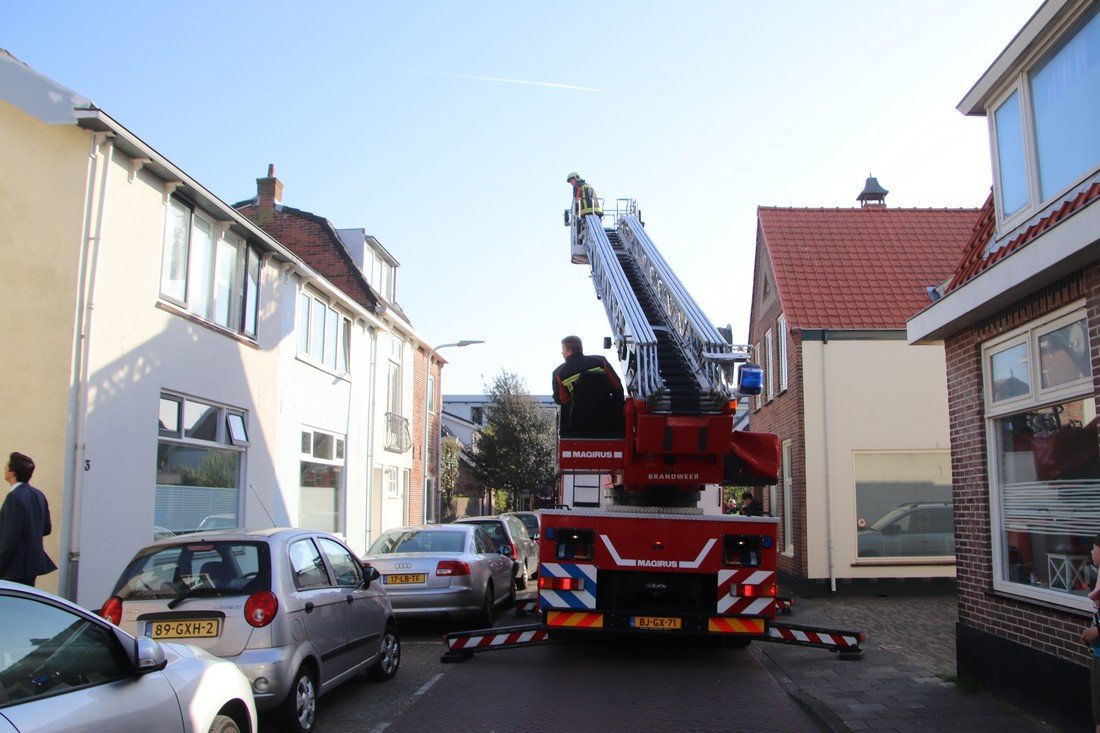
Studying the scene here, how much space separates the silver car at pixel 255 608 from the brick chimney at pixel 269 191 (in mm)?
17372

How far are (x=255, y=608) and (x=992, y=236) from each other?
277 inches

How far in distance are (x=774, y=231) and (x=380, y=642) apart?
549 inches

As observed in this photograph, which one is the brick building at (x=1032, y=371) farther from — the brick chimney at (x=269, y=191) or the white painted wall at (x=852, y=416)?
the brick chimney at (x=269, y=191)

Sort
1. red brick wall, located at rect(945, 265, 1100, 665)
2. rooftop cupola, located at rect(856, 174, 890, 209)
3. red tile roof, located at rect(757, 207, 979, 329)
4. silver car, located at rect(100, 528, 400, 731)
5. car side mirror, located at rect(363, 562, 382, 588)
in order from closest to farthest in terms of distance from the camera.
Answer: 1. silver car, located at rect(100, 528, 400, 731)
2. red brick wall, located at rect(945, 265, 1100, 665)
3. car side mirror, located at rect(363, 562, 382, 588)
4. red tile roof, located at rect(757, 207, 979, 329)
5. rooftop cupola, located at rect(856, 174, 890, 209)

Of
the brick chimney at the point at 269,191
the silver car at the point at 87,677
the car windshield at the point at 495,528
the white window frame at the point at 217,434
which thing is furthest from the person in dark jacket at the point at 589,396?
the brick chimney at the point at 269,191

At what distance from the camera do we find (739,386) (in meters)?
8.85

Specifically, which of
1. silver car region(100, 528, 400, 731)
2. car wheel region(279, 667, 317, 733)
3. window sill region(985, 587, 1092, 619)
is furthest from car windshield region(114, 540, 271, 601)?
window sill region(985, 587, 1092, 619)

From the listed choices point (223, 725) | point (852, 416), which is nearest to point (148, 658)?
point (223, 725)

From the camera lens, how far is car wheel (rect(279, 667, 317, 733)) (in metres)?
6.35

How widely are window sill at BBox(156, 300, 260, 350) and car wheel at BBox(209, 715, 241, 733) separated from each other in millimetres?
8154

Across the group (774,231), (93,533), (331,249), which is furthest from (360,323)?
(93,533)

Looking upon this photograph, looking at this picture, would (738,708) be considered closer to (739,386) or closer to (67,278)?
(739,386)

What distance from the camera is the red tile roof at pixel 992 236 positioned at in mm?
6309

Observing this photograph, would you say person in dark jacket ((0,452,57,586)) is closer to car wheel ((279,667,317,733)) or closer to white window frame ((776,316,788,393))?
car wheel ((279,667,317,733))
